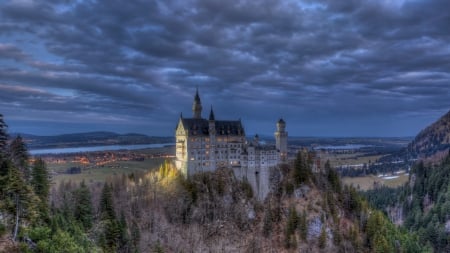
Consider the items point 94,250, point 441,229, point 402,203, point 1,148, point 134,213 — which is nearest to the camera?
point 94,250

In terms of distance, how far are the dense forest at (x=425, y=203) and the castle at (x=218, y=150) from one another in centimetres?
6668

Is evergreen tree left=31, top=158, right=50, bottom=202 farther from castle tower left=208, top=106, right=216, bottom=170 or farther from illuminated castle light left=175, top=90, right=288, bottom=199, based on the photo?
castle tower left=208, top=106, right=216, bottom=170

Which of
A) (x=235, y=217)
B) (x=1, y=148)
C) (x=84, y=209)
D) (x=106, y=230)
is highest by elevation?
(x=1, y=148)

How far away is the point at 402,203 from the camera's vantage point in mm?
164750

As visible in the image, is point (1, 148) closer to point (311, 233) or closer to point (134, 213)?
point (134, 213)

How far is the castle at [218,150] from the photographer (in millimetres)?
93750

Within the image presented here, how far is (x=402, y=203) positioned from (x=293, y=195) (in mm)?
101755

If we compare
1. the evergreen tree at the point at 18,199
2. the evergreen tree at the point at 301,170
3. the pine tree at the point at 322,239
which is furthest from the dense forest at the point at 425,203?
the evergreen tree at the point at 18,199

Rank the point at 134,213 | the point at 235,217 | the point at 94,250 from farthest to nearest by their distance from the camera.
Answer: the point at 235,217, the point at 134,213, the point at 94,250

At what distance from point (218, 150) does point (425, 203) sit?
398 ft

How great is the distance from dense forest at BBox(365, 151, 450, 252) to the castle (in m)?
66.7

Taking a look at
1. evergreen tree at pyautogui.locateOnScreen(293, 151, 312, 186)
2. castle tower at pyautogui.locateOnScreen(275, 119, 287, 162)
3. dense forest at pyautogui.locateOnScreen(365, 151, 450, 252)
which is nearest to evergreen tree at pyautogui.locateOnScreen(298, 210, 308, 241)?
evergreen tree at pyautogui.locateOnScreen(293, 151, 312, 186)

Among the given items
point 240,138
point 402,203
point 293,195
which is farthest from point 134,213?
point 402,203

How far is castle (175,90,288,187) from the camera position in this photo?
9375cm
